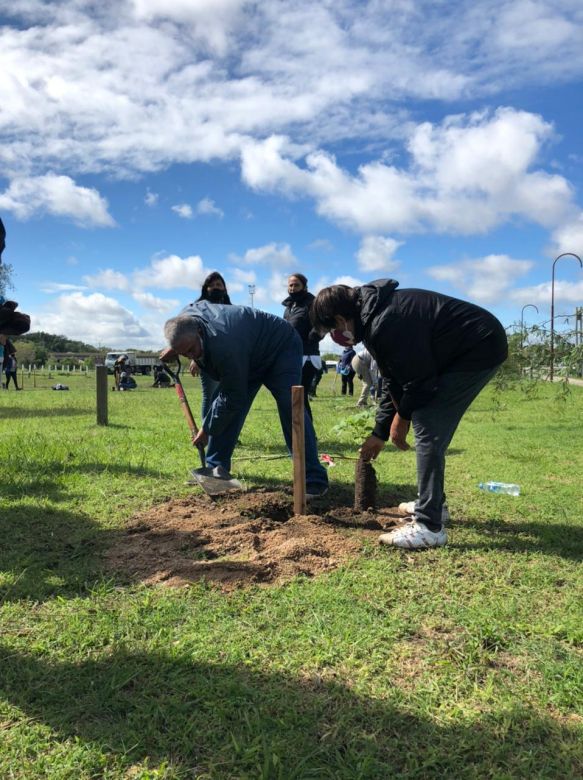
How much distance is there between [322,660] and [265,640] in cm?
29

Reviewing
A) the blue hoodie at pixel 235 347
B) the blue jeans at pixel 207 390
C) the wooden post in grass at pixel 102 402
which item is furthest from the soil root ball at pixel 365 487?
the wooden post in grass at pixel 102 402

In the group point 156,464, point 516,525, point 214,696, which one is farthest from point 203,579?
point 156,464

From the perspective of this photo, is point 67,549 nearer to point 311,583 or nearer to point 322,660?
point 311,583

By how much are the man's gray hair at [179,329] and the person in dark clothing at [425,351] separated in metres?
1.03

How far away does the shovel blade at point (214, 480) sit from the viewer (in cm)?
482

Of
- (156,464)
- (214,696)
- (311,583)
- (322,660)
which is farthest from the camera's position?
(156,464)

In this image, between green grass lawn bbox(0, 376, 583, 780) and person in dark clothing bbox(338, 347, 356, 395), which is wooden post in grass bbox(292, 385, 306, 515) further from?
person in dark clothing bbox(338, 347, 356, 395)

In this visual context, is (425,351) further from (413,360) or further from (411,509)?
(411,509)

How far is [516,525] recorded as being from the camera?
13.8 feet

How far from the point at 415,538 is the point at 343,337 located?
Result: 1.35 m

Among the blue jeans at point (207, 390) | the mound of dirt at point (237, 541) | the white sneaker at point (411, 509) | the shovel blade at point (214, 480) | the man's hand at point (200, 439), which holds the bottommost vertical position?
the mound of dirt at point (237, 541)

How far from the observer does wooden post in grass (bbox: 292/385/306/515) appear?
4.10 m

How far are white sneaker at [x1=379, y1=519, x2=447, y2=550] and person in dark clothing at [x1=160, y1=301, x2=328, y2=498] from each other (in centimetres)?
127

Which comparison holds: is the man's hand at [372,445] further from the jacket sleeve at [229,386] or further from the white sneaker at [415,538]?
the jacket sleeve at [229,386]
